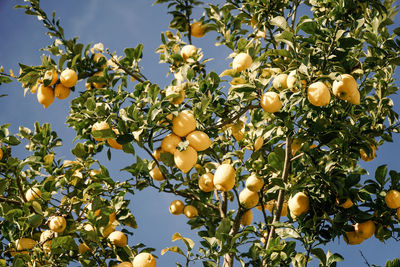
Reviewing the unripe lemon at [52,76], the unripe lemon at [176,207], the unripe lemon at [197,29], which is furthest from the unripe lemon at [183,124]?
the unripe lemon at [197,29]

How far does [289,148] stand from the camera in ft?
8.82

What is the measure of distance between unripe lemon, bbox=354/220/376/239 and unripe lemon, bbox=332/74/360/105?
943 millimetres

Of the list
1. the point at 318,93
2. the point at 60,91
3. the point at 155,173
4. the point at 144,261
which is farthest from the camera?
the point at 155,173

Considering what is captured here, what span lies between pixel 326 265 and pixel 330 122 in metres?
1.00

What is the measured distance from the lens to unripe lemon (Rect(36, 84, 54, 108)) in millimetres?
Result: 3072

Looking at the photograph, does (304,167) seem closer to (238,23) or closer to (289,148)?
(289,148)

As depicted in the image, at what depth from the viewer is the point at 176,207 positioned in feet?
11.5

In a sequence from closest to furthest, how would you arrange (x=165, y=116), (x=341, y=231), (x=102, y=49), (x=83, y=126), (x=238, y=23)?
(x=165, y=116) < (x=341, y=231) < (x=83, y=126) < (x=102, y=49) < (x=238, y=23)

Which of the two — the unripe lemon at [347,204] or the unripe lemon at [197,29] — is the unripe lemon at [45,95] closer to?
the unripe lemon at [197,29]

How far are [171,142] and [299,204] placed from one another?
1003 millimetres

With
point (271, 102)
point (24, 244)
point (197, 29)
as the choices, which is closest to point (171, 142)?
point (271, 102)

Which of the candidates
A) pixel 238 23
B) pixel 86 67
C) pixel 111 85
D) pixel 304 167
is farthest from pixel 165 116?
pixel 238 23

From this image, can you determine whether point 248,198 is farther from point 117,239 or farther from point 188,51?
point 188,51

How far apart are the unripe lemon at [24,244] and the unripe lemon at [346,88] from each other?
2.39 meters
